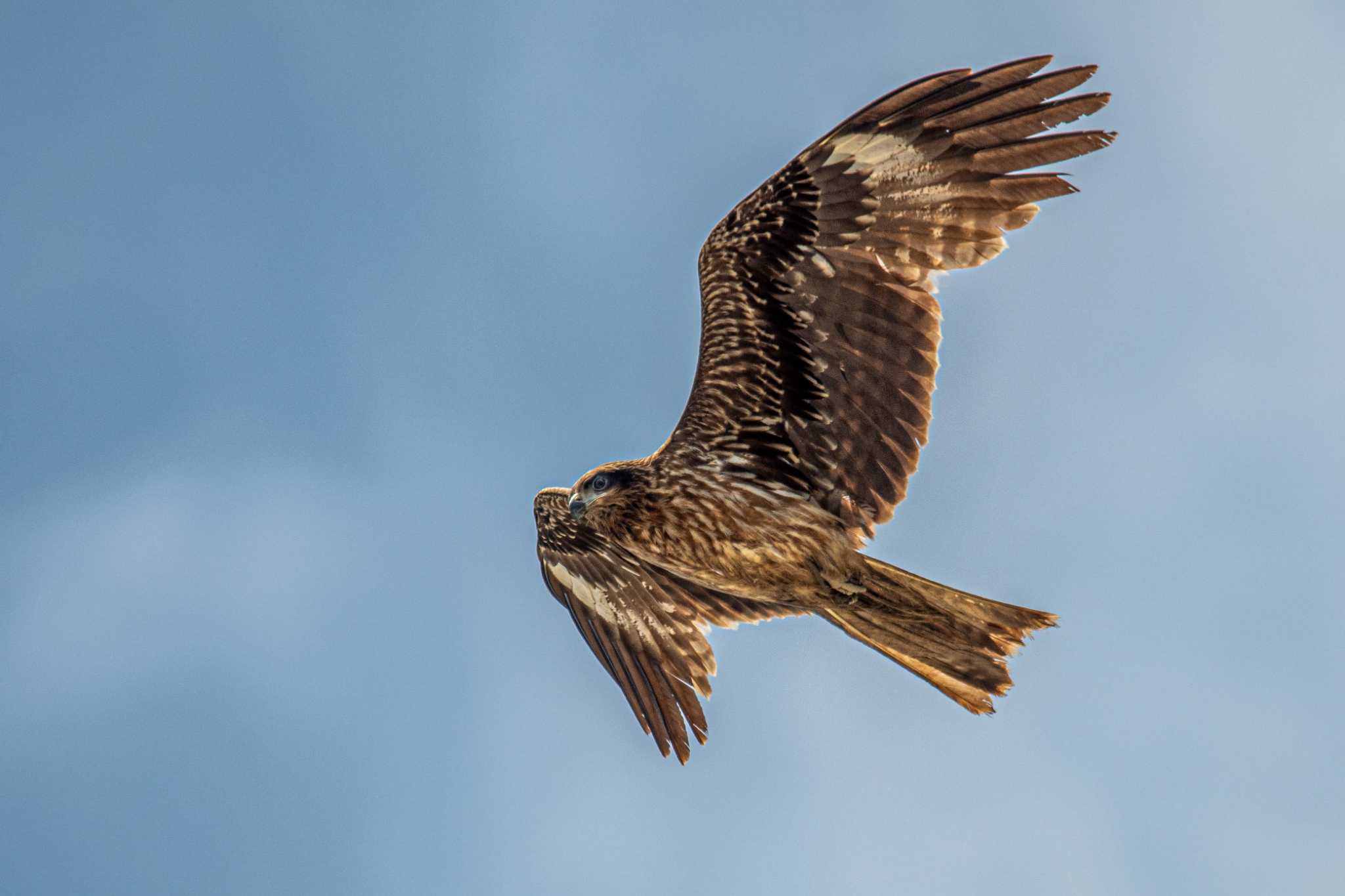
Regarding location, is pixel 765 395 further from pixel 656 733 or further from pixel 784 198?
pixel 656 733

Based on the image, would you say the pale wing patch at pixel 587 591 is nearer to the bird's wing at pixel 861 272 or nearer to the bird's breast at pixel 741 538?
the bird's breast at pixel 741 538

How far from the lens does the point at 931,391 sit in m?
8.64

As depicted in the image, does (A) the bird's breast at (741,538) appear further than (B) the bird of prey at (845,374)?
Yes

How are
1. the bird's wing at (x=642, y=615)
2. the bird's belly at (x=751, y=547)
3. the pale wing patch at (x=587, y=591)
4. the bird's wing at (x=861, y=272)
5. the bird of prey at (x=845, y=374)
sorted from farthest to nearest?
the pale wing patch at (x=587, y=591) < the bird's wing at (x=642, y=615) < the bird's belly at (x=751, y=547) < the bird of prey at (x=845, y=374) < the bird's wing at (x=861, y=272)

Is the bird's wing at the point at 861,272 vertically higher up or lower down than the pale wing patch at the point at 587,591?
higher up

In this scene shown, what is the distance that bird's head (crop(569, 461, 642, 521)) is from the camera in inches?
377

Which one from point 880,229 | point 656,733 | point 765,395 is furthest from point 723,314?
point 656,733

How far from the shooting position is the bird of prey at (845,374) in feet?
26.7

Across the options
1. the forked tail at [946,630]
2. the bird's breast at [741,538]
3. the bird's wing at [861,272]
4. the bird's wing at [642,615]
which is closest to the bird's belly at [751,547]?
the bird's breast at [741,538]

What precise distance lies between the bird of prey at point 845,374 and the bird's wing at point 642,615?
0.09m

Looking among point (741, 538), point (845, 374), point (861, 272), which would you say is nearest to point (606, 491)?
point (741, 538)

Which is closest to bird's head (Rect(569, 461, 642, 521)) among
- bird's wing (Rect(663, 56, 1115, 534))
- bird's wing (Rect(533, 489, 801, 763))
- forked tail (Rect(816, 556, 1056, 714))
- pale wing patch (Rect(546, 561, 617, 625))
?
bird's wing (Rect(663, 56, 1115, 534))

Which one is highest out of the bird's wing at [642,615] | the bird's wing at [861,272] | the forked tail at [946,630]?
the bird's wing at [861,272]

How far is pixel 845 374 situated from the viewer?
884 cm
